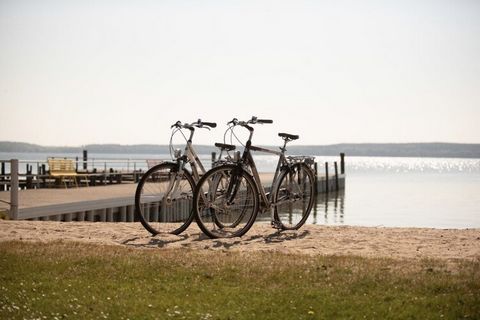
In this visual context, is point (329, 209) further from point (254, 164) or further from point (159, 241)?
point (159, 241)

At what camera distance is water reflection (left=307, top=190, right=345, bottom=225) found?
1433 inches

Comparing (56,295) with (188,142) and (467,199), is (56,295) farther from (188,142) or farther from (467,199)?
(467,199)

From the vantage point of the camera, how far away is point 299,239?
453 inches

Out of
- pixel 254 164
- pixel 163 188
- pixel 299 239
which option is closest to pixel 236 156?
pixel 254 164

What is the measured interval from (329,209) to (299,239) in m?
31.8

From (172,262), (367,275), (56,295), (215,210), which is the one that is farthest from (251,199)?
(56,295)

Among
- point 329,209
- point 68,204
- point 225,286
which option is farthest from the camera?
point 329,209

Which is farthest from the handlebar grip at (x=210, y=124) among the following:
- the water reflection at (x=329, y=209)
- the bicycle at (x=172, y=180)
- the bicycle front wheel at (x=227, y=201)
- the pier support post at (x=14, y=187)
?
the water reflection at (x=329, y=209)

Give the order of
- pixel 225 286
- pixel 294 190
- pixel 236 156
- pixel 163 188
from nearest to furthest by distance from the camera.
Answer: pixel 225 286, pixel 236 156, pixel 163 188, pixel 294 190

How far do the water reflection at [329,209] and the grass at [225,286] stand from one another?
2524 cm

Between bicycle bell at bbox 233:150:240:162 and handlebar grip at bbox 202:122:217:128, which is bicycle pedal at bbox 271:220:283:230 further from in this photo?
handlebar grip at bbox 202:122:217:128

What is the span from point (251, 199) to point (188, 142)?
4.22 feet

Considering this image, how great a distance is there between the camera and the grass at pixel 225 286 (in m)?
7.00

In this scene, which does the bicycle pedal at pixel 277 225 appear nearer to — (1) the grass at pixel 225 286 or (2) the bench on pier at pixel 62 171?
(1) the grass at pixel 225 286
